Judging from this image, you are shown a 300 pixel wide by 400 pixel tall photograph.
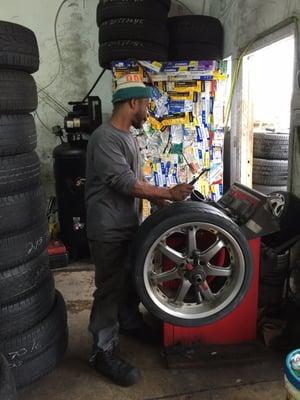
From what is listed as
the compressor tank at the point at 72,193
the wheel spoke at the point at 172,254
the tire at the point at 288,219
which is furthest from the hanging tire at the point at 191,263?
the compressor tank at the point at 72,193

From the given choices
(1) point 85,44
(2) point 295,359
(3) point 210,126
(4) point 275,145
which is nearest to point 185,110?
(3) point 210,126

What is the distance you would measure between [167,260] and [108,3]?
259cm

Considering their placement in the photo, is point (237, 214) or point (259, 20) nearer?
point (237, 214)

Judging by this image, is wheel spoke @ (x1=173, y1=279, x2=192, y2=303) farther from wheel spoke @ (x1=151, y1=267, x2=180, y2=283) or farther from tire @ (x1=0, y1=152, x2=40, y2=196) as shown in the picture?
tire @ (x1=0, y1=152, x2=40, y2=196)

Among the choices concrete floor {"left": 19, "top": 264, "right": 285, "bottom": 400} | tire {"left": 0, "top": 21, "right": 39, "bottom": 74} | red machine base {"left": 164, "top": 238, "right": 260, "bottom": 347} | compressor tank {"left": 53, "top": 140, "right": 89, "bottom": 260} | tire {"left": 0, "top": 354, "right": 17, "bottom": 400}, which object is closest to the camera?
tire {"left": 0, "top": 354, "right": 17, "bottom": 400}

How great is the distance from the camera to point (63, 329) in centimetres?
228

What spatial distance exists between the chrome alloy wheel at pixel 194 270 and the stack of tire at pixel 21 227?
2.17 ft

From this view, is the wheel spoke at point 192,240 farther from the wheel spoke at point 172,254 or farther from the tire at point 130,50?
the tire at point 130,50

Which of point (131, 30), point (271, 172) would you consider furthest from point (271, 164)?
point (131, 30)

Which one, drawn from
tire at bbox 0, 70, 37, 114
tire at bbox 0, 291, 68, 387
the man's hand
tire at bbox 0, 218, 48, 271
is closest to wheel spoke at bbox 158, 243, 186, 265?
the man's hand

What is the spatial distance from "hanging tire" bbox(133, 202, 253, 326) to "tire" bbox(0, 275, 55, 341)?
0.63 metres

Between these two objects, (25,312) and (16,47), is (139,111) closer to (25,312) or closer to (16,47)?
(16,47)

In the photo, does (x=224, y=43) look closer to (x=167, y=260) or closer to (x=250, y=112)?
(x=250, y=112)

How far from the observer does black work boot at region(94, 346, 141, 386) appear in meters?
2.10
